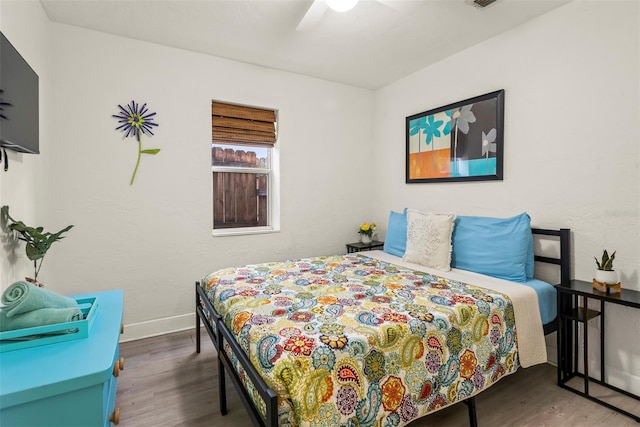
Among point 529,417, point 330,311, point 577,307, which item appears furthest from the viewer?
point 577,307

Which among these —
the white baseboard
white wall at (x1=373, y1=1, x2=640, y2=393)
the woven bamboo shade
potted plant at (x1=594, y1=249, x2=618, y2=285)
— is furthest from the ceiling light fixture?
the white baseboard

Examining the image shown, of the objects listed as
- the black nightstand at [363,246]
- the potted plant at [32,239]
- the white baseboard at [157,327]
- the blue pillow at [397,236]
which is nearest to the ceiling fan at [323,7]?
the blue pillow at [397,236]

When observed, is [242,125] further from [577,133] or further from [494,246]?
[577,133]

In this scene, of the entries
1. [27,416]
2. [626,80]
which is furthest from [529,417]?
[27,416]

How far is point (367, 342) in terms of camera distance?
1386 millimetres

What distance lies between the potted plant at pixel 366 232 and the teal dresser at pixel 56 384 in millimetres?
2938

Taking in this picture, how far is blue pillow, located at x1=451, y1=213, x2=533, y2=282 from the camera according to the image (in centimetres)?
229

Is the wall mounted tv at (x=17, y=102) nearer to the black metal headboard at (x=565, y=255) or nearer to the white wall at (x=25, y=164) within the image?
the white wall at (x=25, y=164)

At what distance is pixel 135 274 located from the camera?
2859 mm

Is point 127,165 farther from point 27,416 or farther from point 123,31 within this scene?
point 27,416

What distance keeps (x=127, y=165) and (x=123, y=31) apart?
110 cm

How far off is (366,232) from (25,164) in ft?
10.1

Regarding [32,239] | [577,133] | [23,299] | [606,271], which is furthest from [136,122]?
[606,271]

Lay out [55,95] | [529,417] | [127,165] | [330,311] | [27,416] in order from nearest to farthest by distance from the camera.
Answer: [27,416]
[330,311]
[529,417]
[55,95]
[127,165]
